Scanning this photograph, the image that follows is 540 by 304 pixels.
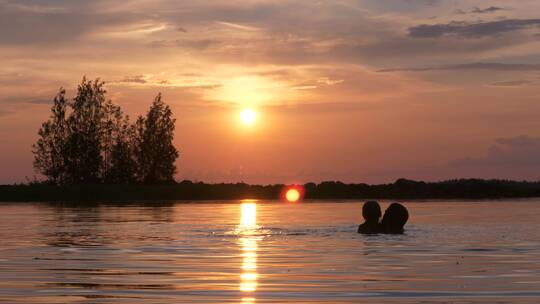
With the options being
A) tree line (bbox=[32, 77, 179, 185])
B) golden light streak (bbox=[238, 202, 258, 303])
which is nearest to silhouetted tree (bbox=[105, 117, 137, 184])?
tree line (bbox=[32, 77, 179, 185])

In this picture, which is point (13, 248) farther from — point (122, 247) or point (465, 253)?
point (465, 253)

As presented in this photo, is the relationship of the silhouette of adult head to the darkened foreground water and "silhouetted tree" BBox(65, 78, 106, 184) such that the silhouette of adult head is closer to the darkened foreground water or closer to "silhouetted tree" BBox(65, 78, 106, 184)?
the darkened foreground water

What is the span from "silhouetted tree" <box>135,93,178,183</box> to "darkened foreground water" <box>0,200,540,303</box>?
9573cm

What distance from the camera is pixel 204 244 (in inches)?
1646

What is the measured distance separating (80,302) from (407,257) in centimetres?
1600

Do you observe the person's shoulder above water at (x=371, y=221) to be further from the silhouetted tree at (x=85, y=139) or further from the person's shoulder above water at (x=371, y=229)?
the silhouetted tree at (x=85, y=139)

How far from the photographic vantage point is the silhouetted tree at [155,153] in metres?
148

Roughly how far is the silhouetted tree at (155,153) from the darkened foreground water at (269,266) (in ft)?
314

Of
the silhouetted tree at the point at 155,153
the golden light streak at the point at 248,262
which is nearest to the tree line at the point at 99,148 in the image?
the silhouetted tree at the point at 155,153

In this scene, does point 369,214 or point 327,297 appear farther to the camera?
point 369,214

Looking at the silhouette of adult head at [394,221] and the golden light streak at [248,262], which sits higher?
the silhouette of adult head at [394,221]

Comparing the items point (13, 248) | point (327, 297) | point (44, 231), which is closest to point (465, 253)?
point (327, 297)


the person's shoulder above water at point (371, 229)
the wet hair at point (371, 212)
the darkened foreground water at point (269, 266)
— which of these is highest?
the wet hair at point (371, 212)

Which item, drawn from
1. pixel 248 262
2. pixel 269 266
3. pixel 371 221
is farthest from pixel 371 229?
pixel 269 266
